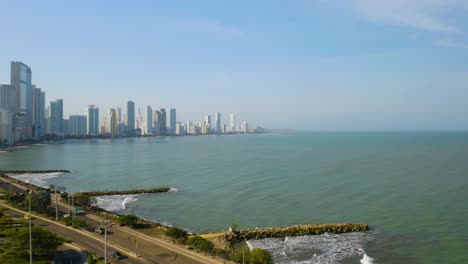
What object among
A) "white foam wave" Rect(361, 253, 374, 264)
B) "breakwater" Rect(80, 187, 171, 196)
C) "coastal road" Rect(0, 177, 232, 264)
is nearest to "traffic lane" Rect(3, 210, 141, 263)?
"coastal road" Rect(0, 177, 232, 264)

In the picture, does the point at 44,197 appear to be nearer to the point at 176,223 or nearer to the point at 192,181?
the point at 176,223

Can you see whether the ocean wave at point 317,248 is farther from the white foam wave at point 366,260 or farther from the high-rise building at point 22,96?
the high-rise building at point 22,96

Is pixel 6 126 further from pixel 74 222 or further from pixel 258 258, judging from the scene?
pixel 258 258

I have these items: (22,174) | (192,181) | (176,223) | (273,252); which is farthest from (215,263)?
(22,174)

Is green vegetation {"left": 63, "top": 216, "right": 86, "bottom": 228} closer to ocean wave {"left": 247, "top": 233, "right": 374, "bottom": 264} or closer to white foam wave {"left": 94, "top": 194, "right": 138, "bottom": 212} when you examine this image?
white foam wave {"left": 94, "top": 194, "right": 138, "bottom": 212}

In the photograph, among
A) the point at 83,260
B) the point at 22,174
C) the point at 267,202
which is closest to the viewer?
the point at 83,260

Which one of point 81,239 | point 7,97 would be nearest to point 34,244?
point 81,239
